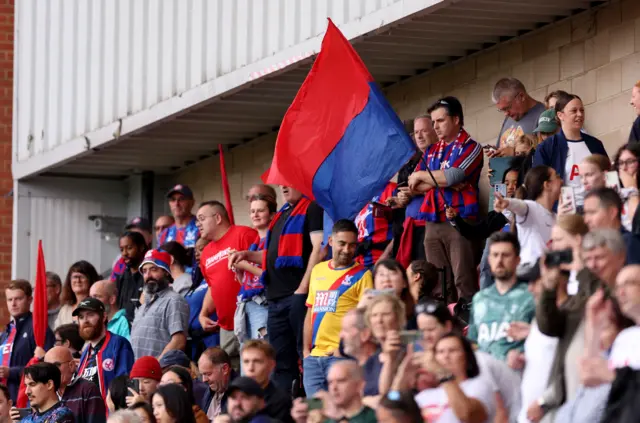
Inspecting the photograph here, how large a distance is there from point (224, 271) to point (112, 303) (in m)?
1.22

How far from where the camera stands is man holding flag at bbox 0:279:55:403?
13562 millimetres

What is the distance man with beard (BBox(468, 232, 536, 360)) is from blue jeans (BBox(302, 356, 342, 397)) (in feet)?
7.11

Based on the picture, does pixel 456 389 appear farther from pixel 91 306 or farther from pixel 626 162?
pixel 91 306

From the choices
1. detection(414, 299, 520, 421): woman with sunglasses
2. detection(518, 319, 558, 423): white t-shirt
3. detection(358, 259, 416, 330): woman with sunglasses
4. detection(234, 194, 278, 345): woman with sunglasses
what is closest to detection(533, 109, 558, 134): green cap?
detection(358, 259, 416, 330): woman with sunglasses

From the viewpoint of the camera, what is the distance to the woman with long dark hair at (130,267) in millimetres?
13844

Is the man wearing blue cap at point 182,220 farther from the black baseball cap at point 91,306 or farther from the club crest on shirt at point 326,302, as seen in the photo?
the club crest on shirt at point 326,302

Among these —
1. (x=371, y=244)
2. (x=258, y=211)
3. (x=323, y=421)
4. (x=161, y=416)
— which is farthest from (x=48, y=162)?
(x=323, y=421)

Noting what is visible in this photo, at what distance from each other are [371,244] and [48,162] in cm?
715

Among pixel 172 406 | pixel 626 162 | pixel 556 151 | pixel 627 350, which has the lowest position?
pixel 172 406

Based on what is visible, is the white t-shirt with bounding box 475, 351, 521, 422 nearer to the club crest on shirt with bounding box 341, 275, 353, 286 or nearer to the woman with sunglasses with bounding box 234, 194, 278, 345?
the club crest on shirt with bounding box 341, 275, 353, 286

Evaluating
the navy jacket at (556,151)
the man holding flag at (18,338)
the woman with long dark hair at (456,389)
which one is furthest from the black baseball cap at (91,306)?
the woman with long dark hair at (456,389)

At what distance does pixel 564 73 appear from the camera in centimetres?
1202

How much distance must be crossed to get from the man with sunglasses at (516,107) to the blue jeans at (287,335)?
1928 mm

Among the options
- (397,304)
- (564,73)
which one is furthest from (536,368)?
(564,73)
